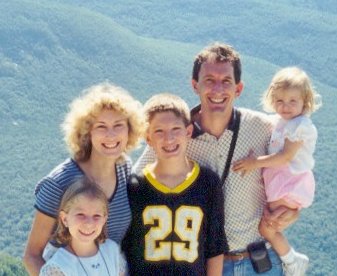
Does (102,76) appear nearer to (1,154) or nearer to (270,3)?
(1,154)

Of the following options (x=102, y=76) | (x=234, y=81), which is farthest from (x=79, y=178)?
(x=102, y=76)

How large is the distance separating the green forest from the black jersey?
1504 inches

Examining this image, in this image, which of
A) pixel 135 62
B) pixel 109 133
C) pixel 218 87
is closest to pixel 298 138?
pixel 218 87

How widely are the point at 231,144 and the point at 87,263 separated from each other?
3.38ft

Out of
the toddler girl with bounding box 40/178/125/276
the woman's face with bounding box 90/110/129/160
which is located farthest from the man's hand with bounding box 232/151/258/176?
the toddler girl with bounding box 40/178/125/276

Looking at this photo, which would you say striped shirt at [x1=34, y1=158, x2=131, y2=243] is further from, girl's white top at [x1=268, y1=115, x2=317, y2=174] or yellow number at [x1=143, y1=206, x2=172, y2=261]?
girl's white top at [x1=268, y1=115, x2=317, y2=174]

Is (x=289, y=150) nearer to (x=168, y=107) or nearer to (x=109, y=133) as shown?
(x=168, y=107)

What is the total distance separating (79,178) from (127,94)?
461mm

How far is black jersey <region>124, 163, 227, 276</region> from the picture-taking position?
3.60 metres

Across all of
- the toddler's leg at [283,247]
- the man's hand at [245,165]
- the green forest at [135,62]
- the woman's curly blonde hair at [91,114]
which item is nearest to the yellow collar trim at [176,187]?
the woman's curly blonde hair at [91,114]

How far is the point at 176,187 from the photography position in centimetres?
363

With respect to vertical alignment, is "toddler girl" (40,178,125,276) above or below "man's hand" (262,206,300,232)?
below

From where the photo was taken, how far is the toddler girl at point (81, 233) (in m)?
3.38

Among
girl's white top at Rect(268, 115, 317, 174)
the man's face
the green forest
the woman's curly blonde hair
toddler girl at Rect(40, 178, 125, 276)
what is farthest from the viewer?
the green forest
